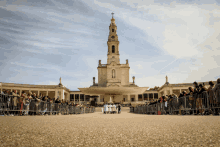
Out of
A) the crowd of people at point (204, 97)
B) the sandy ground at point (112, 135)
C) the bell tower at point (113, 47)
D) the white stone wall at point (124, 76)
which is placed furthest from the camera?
the bell tower at point (113, 47)

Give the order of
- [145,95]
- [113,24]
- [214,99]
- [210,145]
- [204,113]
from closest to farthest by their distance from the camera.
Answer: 1. [210,145]
2. [214,99]
3. [204,113]
4. [113,24]
5. [145,95]

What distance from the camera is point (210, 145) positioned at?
2225 millimetres

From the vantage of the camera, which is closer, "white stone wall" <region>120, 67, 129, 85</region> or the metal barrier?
the metal barrier

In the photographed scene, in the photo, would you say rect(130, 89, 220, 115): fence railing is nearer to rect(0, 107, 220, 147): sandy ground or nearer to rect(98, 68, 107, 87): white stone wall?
rect(0, 107, 220, 147): sandy ground

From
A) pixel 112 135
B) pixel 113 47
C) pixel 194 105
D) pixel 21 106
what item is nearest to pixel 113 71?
pixel 113 47

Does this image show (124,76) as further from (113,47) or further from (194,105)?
(194,105)

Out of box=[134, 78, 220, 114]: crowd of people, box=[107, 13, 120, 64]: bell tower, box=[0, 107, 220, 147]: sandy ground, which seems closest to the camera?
box=[0, 107, 220, 147]: sandy ground

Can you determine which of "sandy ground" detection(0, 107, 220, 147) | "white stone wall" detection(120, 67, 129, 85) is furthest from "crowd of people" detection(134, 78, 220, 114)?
"white stone wall" detection(120, 67, 129, 85)

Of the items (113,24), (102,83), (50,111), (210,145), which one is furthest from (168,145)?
(113,24)

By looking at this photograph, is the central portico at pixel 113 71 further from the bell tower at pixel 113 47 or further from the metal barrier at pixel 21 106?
the metal barrier at pixel 21 106

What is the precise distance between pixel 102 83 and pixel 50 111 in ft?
165

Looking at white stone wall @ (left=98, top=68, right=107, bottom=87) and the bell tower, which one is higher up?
the bell tower

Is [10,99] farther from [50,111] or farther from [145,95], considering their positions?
[145,95]

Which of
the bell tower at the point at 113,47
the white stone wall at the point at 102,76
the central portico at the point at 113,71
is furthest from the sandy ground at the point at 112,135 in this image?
the bell tower at the point at 113,47
